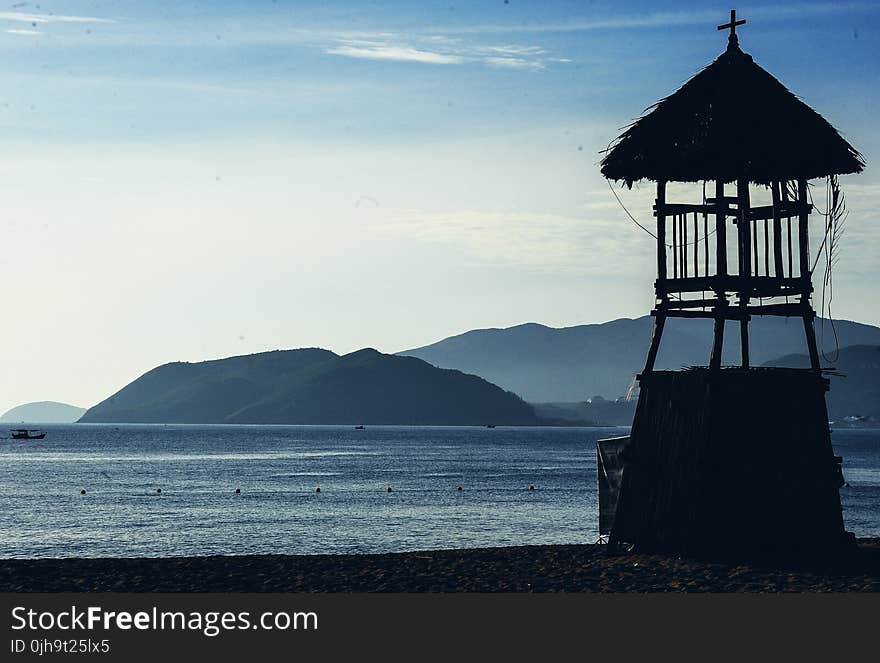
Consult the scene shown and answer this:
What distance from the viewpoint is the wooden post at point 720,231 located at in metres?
24.7

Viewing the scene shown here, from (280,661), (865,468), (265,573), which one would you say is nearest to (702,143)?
(265,573)

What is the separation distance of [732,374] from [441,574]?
716cm

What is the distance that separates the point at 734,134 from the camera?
81.5ft

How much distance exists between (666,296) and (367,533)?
41.5m

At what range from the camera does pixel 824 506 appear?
24.2m

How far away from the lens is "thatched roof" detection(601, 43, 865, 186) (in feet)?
81.7

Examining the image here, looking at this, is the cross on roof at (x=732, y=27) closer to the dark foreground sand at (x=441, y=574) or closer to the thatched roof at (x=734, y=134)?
the thatched roof at (x=734, y=134)

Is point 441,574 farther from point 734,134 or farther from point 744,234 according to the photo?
point 734,134

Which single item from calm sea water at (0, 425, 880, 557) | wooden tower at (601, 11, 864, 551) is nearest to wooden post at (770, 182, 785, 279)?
wooden tower at (601, 11, 864, 551)

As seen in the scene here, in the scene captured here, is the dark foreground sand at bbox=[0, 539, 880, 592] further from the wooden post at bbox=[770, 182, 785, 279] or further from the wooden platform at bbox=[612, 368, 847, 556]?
the wooden post at bbox=[770, 182, 785, 279]

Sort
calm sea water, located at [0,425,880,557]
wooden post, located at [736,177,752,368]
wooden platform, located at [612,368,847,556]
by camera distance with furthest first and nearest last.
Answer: calm sea water, located at [0,425,880,557], wooden post, located at [736,177,752,368], wooden platform, located at [612,368,847,556]

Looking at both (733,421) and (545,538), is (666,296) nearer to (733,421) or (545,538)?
(733,421)

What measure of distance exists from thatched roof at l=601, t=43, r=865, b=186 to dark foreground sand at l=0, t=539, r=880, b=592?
8.46 m

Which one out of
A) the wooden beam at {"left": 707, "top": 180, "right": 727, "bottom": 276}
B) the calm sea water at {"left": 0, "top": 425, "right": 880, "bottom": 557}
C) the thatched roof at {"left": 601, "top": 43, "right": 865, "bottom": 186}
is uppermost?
the thatched roof at {"left": 601, "top": 43, "right": 865, "bottom": 186}
